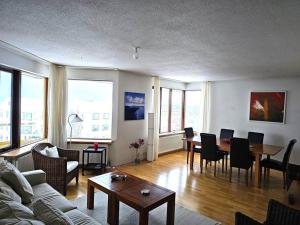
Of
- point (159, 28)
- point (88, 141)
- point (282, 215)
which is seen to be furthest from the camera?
point (88, 141)

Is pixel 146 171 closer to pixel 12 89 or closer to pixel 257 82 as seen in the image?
pixel 12 89

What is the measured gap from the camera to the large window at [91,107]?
5.02 metres

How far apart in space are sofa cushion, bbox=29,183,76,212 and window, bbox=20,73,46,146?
1767 mm

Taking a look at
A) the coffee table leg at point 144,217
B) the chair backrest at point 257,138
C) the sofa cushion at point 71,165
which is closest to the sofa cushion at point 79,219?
the coffee table leg at point 144,217

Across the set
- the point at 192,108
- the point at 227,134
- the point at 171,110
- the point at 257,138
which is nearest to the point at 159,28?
the point at 257,138

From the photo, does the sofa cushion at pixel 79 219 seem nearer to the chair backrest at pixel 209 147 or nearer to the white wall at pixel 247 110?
the chair backrest at pixel 209 147

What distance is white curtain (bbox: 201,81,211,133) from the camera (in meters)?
6.73

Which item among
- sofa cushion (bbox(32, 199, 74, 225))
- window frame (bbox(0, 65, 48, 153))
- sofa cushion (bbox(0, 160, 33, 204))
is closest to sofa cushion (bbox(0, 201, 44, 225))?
sofa cushion (bbox(32, 199, 74, 225))

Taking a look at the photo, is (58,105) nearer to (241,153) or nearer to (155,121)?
(155,121)

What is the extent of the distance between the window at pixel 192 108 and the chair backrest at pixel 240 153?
2.88m

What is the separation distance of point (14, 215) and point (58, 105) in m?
3.46

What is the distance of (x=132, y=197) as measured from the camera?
2539 millimetres

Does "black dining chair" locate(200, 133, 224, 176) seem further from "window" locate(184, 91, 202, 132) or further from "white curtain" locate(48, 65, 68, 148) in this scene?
"white curtain" locate(48, 65, 68, 148)

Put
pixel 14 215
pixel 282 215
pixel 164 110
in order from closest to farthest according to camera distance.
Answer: pixel 14 215 → pixel 282 215 → pixel 164 110
